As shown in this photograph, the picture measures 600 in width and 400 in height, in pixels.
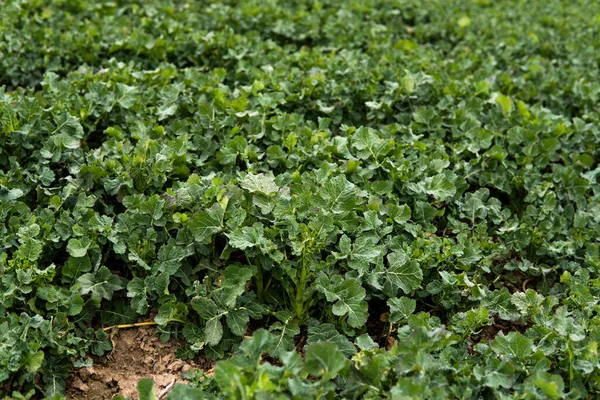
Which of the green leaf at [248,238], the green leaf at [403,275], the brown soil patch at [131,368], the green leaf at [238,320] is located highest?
the green leaf at [248,238]

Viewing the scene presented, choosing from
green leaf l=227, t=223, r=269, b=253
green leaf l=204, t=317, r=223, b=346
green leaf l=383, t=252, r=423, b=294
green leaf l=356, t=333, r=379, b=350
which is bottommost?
green leaf l=204, t=317, r=223, b=346

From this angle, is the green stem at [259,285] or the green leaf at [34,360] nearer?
the green leaf at [34,360]

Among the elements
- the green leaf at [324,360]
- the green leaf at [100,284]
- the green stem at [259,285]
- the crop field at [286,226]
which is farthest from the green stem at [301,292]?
the green leaf at [100,284]

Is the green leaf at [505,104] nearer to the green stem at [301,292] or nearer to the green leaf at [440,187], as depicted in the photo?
the green leaf at [440,187]

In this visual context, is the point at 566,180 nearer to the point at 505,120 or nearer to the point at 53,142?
the point at 505,120

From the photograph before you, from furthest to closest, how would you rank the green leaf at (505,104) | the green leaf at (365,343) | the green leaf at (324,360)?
the green leaf at (505,104) < the green leaf at (365,343) < the green leaf at (324,360)

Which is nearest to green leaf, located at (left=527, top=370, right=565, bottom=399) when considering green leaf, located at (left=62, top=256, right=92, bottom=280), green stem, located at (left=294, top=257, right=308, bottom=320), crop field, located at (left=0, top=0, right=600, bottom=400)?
crop field, located at (left=0, top=0, right=600, bottom=400)

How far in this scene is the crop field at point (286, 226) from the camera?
262 cm

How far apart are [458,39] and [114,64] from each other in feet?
10.0

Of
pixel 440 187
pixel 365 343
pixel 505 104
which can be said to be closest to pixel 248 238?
pixel 365 343

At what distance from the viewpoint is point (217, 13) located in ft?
18.5

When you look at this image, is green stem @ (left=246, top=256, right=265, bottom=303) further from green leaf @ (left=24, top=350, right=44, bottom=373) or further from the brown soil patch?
green leaf @ (left=24, top=350, right=44, bottom=373)

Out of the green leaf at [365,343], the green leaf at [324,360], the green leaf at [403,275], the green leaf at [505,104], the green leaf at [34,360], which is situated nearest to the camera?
the green leaf at [324,360]

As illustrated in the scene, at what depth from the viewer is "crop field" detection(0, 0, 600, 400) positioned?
2.62 m
